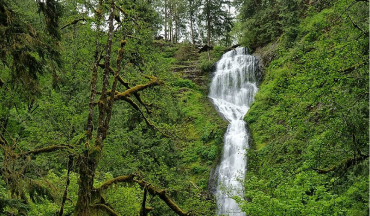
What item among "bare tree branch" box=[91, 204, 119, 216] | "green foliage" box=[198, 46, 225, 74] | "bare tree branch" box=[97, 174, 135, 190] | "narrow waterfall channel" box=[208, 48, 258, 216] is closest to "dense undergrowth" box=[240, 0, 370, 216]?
"bare tree branch" box=[97, 174, 135, 190]

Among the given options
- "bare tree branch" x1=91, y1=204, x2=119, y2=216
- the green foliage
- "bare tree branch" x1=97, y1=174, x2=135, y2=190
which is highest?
the green foliage

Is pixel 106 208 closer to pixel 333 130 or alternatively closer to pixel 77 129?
pixel 333 130

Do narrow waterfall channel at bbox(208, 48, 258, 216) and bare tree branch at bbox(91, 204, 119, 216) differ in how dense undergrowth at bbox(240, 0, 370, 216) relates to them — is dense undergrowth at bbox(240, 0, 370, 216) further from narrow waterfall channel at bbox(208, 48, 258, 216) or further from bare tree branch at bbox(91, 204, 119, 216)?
narrow waterfall channel at bbox(208, 48, 258, 216)

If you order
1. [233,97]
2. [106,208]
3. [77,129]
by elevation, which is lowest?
[106,208]

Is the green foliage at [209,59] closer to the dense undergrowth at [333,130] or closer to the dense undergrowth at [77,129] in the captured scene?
the dense undergrowth at [77,129]

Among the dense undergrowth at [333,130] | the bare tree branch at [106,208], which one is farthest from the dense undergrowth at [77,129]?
the dense undergrowth at [333,130]

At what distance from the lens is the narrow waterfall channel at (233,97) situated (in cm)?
2207

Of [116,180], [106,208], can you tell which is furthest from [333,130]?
[106,208]

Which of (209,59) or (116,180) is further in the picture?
(209,59)

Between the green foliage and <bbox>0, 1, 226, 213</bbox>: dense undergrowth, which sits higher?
the green foliage

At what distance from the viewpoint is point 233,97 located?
3058 centimetres

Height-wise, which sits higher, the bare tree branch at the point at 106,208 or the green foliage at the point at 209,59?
the green foliage at the point at 209,59

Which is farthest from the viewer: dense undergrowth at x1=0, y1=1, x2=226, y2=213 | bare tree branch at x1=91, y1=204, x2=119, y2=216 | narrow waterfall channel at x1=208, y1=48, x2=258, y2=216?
narrow waterfall channel at x1=208, y1=48, x2=258, y2=216

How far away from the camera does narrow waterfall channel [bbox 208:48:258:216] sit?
72.4ft
